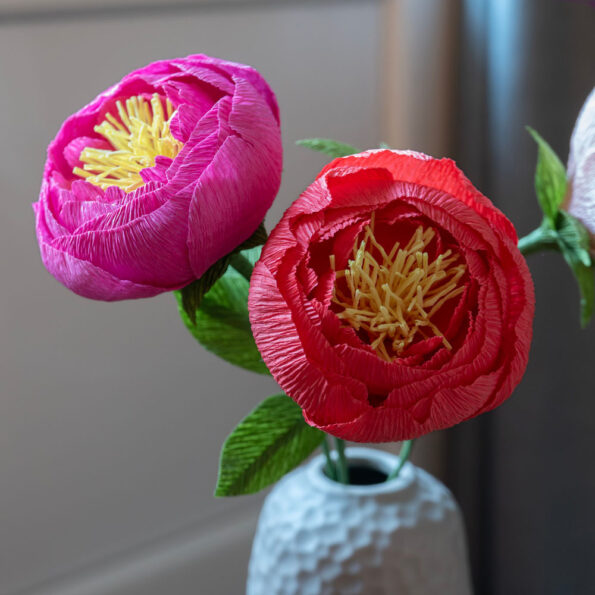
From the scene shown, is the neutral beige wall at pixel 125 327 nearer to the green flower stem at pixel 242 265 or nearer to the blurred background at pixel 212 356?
the blurred background at pixel 212 356

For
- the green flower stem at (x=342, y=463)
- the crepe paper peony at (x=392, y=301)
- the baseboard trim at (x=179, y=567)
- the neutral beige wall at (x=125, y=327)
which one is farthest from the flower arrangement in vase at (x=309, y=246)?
the baseboard trim at (x=179, y=567)

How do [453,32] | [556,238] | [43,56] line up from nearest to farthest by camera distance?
[556,238] → [43,56] → [453,32]

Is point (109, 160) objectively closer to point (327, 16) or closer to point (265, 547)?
point (265, 547)

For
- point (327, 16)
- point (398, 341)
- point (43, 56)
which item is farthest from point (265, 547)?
point (327, 16)

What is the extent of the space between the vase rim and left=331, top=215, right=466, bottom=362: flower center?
17 centimetres

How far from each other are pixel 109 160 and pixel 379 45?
511 millimetres

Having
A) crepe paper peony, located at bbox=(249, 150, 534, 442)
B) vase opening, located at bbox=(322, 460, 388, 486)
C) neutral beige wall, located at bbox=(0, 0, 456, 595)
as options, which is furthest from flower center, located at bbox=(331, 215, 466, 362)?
neutral beige wall, located at bbox=(0, 0, 456, 595)

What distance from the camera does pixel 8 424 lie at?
0.61 m

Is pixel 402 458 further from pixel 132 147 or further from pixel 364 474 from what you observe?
pixel 132 147

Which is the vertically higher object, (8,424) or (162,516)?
(8,424)

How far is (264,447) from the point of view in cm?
42

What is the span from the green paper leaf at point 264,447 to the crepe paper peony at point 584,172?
192 millimetres

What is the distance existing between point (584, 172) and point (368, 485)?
24 cm

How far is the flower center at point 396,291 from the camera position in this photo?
0.31 meters
